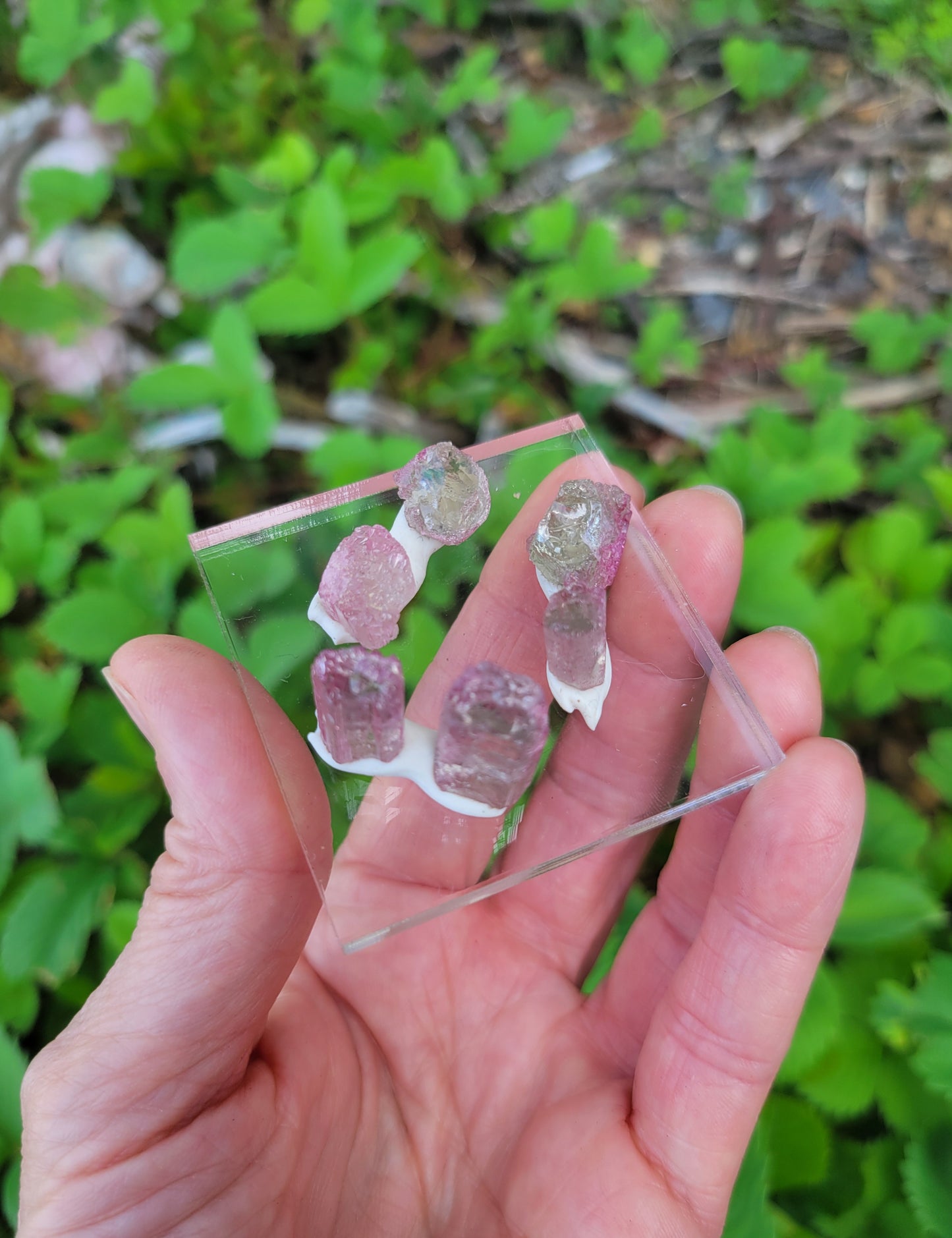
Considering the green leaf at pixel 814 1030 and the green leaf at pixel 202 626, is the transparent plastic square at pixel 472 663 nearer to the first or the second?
the green leaf at pixel 202 626

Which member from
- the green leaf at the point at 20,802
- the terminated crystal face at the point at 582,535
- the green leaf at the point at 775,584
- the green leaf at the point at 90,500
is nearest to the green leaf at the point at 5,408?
the green leaf at the point at 90,500

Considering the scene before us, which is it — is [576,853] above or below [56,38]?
below

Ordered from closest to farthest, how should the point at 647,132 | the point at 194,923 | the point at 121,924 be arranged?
the point at 194,923 → the point at 121,924 → the point at 647,132

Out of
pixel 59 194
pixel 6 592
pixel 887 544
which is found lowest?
pixel 887 544

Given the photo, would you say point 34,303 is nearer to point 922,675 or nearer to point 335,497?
point 335,497

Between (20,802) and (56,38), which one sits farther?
(56,38)

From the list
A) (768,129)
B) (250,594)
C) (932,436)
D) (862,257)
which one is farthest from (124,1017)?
(768,129)

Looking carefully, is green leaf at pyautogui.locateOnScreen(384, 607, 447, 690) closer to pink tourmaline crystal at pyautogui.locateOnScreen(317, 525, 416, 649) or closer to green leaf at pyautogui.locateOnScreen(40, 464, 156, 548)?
pink tourmaline crystal at pyautogui.locateOnScreen(317, 525, 416, 649)

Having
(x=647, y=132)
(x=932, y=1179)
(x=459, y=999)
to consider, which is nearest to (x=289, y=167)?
(x=647, y=132)

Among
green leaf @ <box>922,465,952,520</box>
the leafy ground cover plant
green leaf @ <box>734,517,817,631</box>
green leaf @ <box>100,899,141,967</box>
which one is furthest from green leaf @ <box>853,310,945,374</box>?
green leaf @ <box>100,899,141,967</box>
